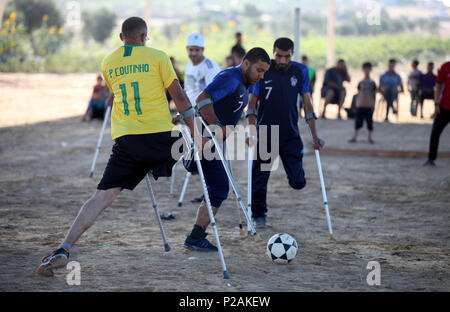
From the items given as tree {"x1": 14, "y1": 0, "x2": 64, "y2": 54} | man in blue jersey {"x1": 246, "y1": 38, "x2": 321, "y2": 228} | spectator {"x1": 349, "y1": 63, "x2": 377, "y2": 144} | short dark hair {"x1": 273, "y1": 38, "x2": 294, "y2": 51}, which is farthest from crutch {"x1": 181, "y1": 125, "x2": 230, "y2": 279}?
Result: tree {"x1": 14, "y1": 0, "x2": 64, "y2": 54}

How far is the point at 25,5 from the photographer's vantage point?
201ft

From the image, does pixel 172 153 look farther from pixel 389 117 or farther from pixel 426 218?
pixel 389 117

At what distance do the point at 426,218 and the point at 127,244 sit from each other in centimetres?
399

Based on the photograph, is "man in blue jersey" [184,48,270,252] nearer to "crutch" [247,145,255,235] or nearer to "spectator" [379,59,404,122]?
"crutch" [247,145,255,235]

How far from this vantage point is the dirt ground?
18.0ft

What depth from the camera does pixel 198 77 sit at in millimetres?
9406

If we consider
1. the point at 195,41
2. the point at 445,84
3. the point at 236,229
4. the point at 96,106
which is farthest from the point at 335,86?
the point at 236,229

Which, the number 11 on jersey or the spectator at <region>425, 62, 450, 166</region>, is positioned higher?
the number 11 on jersey

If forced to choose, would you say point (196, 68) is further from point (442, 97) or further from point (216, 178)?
point (442, 97)

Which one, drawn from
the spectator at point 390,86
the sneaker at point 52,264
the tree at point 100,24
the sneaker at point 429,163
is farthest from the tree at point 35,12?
the sneaker at point 52,264

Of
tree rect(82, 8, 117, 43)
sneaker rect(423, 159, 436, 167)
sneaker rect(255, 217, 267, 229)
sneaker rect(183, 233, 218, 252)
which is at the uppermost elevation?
tree rect(82, 8, 117, 43)
